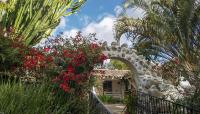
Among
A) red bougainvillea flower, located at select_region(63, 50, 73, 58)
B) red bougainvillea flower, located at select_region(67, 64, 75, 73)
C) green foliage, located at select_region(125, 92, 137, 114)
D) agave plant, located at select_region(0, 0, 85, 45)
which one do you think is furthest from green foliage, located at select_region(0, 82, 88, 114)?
agave plant, located at select_region(0, 0, 85, 45)

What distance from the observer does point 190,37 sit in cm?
1355

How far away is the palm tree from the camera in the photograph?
13.1 metres

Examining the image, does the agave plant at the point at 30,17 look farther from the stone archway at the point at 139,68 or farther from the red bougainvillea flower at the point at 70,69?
the red bougainvillea flower at the point at 70,69

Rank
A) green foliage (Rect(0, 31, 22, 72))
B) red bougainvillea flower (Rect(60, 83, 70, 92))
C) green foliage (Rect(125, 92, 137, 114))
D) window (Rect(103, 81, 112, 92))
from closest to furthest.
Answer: red bougainvillea flower (Rect(60, 83, 70, 92)), green foliage (Rect(0, 31, 22, 72)), green foliage (Rect(125, 92, 137, 114)), window (Rect(103, 81, 112, 92))

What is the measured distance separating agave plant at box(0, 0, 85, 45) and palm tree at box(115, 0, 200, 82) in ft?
11.3

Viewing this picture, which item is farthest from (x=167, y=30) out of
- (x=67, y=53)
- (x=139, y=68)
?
(x=67, y=53)

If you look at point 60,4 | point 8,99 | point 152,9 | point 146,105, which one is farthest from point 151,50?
point 8,99

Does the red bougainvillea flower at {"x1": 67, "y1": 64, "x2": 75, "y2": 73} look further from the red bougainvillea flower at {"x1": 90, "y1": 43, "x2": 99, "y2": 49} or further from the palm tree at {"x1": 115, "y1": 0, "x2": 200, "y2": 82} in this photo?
the palm tree at {"x1": 115, "y1": 0, "x2": 200, "y2": 82}

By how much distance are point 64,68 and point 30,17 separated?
4.16 meters

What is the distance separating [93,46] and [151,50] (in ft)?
19.5

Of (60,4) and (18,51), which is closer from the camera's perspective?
(18,51)

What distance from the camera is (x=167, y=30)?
1358cm

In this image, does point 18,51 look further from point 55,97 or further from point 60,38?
point 55,97

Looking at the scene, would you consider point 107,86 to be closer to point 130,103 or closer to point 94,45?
point 130,103
